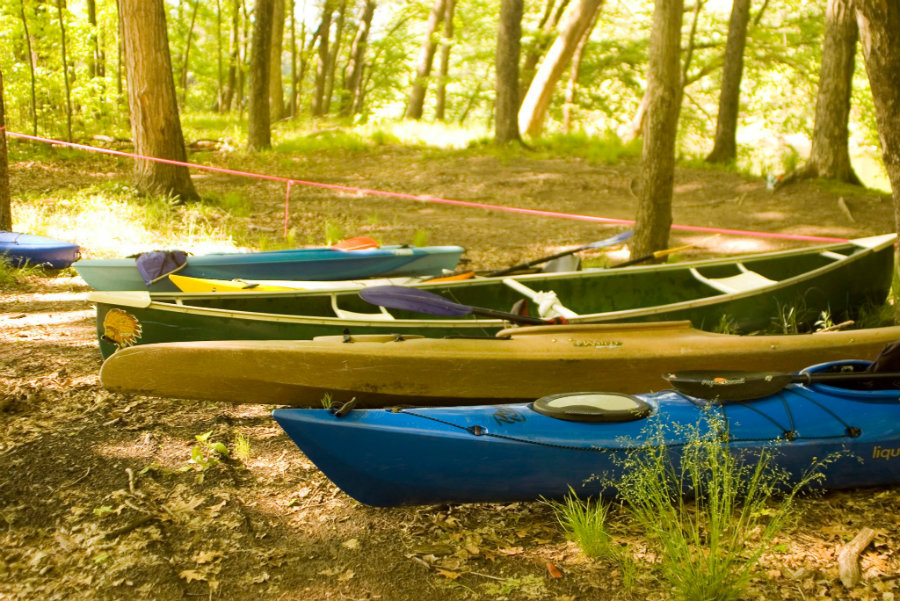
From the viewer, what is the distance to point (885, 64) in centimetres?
396

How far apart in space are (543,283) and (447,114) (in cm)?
2358

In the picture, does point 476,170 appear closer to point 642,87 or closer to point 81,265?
point 81,265

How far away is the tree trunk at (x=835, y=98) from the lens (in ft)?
33.3

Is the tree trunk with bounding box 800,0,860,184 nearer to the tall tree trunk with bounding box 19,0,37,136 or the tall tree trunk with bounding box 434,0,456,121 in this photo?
the tall tree trunk with bounding box 434,0,456,121

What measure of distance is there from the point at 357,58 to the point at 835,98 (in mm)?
16160

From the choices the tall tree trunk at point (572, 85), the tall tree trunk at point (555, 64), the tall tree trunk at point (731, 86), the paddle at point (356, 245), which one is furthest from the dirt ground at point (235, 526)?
the tall tree trunk at point (572, 85)

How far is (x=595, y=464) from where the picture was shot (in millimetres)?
3111

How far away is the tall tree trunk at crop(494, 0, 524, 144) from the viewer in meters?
13.7

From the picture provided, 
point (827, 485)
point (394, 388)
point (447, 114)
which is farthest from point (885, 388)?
point (447, 114)

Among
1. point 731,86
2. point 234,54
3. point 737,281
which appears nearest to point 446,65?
point 234,54

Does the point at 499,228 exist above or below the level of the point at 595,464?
above

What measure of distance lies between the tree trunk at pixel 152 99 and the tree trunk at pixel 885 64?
7.77 m

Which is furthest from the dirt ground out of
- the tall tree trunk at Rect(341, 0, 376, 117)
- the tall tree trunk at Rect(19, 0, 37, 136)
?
the tall tree trunk at Rect(341, 0, 376, 117)

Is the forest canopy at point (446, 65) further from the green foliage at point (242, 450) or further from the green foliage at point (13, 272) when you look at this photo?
the green foliage at point (242, 450)
